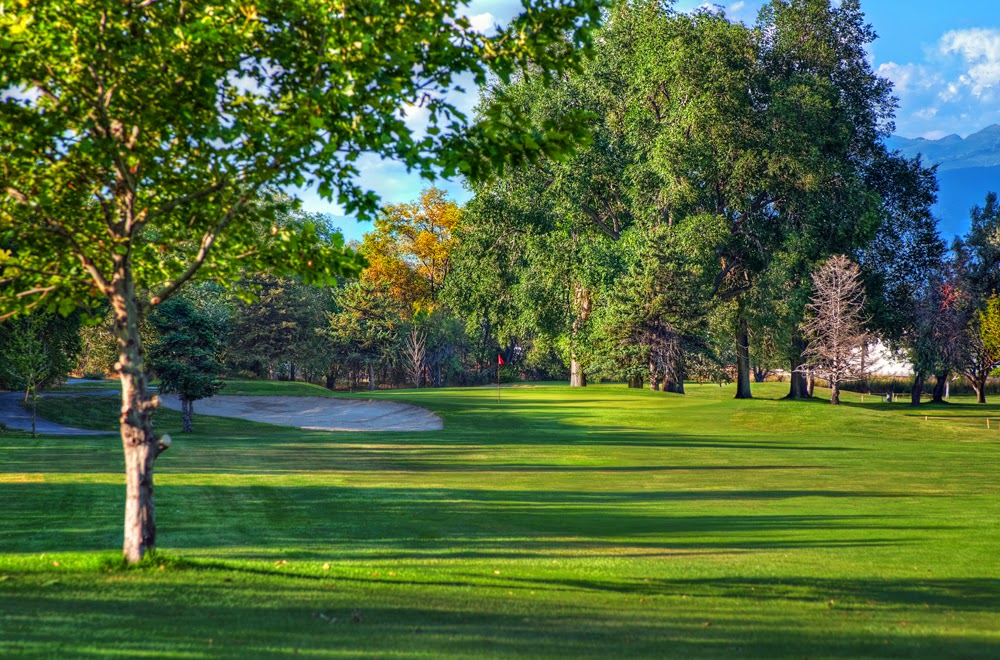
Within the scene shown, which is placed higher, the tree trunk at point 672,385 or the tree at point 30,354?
the tree at point 30,354

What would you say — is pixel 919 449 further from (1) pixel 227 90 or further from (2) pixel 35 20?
(2) pixel 35 20

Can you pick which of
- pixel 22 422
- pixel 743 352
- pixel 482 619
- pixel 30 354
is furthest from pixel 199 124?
pixel 743 352

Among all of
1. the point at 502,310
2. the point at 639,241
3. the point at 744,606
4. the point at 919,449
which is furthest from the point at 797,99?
the point at 744,606

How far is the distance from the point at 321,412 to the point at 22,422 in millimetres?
13560

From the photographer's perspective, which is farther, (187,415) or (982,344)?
(982,344)

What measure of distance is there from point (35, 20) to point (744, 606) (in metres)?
8.42

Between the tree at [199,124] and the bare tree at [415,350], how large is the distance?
65.0 meters

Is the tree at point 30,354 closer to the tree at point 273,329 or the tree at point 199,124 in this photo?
the tree at point 199,124

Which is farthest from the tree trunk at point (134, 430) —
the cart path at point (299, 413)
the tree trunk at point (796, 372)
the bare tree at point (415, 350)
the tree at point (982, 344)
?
the bare tree at point (415, 350)

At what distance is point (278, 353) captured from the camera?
70.8 meters

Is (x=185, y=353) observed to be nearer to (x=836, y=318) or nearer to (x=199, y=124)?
(x=199, y=124)

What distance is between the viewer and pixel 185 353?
3319 cm

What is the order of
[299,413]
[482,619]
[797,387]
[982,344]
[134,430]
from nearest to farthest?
1. [482,619]
2. [134,430]
3. [299,413]
4. [797,387]
5. [982,344]

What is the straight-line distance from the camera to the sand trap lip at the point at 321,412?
38.6 meters
